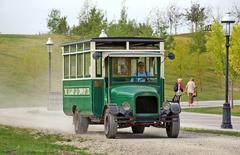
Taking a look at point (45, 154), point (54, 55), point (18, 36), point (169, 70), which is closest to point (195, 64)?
point (169, 70)

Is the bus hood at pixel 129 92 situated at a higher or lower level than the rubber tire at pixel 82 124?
higher

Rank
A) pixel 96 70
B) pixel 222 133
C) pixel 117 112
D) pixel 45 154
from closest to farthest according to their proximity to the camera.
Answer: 1. pixel 45 154
2. pixel 117 112
3. pixel 96 70
4. pixel 222 133

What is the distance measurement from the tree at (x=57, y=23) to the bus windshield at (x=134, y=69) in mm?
64022

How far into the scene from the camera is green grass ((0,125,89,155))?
15.3 meters

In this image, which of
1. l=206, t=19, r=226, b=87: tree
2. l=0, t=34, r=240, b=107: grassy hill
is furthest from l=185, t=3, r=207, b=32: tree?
l=206, t=19, r=226, b=87: tree

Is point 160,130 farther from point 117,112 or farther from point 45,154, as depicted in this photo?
point 45,154

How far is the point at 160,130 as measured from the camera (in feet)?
80.8

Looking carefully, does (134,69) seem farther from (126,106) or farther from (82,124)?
(82,124)

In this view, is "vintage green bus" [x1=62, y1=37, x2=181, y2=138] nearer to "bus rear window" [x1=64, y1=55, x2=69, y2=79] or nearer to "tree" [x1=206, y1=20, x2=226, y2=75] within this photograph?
"bus rear window" [x1=64, y1=55, x2=69, y2=79]

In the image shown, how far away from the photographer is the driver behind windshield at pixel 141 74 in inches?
822

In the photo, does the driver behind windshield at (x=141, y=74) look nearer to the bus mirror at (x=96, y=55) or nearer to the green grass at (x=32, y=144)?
the bus mirror at (x=96, y=55)

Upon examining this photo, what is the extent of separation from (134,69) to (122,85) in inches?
26.3

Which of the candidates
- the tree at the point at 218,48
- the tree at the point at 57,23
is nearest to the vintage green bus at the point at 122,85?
the tree at the point at 218,48

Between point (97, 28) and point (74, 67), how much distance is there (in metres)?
39.2
